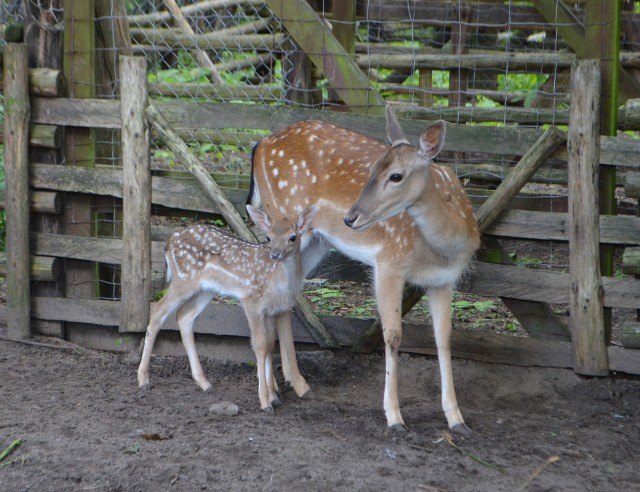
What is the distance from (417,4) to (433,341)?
14.8 ft

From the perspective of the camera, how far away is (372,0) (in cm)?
Answer: 922

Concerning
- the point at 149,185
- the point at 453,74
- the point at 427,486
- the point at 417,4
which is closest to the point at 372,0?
the point at 417,4

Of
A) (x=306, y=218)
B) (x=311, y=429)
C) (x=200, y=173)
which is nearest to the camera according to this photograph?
(x=311, y=429)

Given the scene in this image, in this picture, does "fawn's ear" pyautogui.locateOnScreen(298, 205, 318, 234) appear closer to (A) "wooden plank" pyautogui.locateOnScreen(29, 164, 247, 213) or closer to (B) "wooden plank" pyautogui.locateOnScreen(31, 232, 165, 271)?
(A) "wooden plank" pyautogui.locateOnScreen(29, 164, 247, 213)

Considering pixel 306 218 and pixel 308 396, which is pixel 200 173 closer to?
pixel 306 218

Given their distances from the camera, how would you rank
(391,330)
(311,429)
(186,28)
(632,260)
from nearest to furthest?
1. (311,429)
2. (391,330)
3. (632,260)
4. (186,28)

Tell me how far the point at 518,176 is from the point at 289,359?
187 centimetres

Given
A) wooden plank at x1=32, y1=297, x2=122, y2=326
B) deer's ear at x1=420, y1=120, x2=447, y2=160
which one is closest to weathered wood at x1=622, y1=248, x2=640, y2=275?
deer's ear at x1=420, y1=120, x2=447, y2=160

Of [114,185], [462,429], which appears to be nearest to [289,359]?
[462,429]

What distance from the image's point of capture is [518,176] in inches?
231

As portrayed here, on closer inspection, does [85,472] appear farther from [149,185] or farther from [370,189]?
[149,185]

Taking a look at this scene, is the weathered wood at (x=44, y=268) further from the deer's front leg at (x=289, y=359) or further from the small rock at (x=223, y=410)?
the small rock at (x=223, y=410)

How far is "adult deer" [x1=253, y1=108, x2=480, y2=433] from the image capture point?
200 inches


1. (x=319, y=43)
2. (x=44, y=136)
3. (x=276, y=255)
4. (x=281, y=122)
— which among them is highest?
(x=319, y=43)
